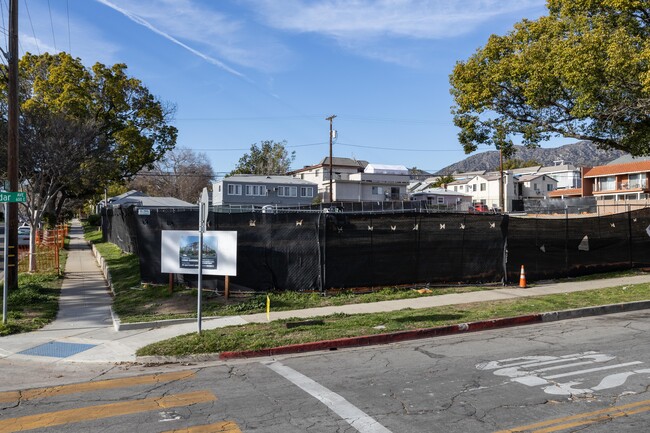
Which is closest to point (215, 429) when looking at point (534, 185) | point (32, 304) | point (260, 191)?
point (32, 304)

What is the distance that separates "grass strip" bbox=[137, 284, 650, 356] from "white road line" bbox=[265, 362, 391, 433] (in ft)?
4.71

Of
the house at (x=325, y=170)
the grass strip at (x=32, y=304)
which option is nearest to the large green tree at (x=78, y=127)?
the grass strip at (x=32, y=304)

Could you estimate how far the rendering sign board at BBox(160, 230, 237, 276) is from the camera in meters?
10.6

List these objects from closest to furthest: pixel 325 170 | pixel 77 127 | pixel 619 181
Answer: pixel 77 127 < pixel 619 181 < pixel 325 170

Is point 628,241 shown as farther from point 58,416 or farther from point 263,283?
point 58,416

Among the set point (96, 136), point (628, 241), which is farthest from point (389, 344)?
point (96, 136)

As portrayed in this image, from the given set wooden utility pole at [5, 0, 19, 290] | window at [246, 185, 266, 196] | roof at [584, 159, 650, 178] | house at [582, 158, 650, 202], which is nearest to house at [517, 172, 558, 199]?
house at [582, 158, 650, 202]

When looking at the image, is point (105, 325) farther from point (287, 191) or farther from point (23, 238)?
point (287, 191)

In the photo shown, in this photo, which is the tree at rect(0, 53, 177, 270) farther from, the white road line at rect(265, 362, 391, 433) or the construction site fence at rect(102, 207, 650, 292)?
the white road line at rect(265, 362, 391, 433)

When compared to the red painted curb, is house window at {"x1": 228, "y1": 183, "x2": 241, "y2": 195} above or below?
above

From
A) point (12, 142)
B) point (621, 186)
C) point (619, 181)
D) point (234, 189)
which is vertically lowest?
point (12, 142)

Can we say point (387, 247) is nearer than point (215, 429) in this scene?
No

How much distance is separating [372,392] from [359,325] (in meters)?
3.70

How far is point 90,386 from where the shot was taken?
7.09 m
